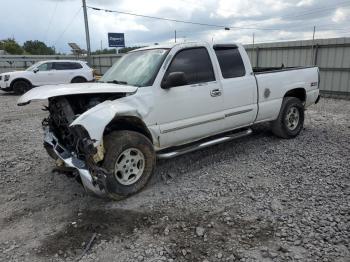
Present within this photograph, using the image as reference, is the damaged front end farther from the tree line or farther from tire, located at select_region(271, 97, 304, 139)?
the tree line

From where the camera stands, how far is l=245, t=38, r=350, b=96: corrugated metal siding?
39.5 feet

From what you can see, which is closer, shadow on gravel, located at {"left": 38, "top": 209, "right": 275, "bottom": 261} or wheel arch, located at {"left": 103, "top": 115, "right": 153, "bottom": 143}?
shadow on gravel, located at {"left": 38, "top": 209, "right": 275, "bottom": 261}

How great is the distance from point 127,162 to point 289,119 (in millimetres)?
3915

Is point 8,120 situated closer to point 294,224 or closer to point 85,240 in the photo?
point 85,240

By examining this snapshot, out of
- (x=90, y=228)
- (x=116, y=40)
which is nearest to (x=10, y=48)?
(x=116, y=40)

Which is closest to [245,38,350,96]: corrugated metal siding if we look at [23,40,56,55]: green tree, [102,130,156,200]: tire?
[102,130,156,200]: tire

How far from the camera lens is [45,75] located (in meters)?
16.7

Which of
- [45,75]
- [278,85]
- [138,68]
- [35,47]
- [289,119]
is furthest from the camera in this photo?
[35,47]

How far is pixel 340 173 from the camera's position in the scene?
4781 millimetres

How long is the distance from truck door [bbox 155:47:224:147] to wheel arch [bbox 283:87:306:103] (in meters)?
2.17

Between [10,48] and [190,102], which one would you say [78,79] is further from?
[10,48]

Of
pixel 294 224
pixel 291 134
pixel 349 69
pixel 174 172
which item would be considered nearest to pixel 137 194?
pixel 174 172

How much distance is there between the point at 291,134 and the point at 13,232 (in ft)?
17.3

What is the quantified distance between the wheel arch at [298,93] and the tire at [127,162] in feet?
11.9
